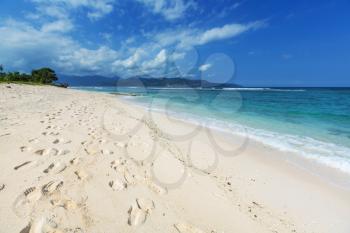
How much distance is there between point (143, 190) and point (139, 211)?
0.46 metres

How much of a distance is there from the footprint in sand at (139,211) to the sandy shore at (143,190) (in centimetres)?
1

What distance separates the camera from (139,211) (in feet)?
7.73

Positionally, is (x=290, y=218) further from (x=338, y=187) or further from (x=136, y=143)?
(x=136, y=143)

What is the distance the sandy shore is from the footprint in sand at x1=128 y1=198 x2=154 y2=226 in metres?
0.01

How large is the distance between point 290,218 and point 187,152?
2632mm

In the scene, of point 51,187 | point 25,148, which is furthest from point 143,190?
point 25,148

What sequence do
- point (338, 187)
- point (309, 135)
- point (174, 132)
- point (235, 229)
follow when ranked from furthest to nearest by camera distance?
point (309, 135)
point (174, 132)
point (338, 187)
point (235, 229)

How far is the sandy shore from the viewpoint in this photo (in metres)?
2.16

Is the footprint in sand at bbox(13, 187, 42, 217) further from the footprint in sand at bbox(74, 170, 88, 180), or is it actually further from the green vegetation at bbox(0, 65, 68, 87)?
the green vegetation at bbox(0, 65, 68, 87)

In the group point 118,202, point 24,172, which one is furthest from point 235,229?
point 24,172

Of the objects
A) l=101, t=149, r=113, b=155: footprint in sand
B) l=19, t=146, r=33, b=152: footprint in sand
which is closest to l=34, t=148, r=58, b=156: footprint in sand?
l=19, t=146, r=33, b=152: footprint in sand

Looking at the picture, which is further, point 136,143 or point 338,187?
point 136,143

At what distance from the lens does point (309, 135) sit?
26.3ft

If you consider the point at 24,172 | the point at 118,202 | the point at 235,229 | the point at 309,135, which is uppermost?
the point at 24,172
